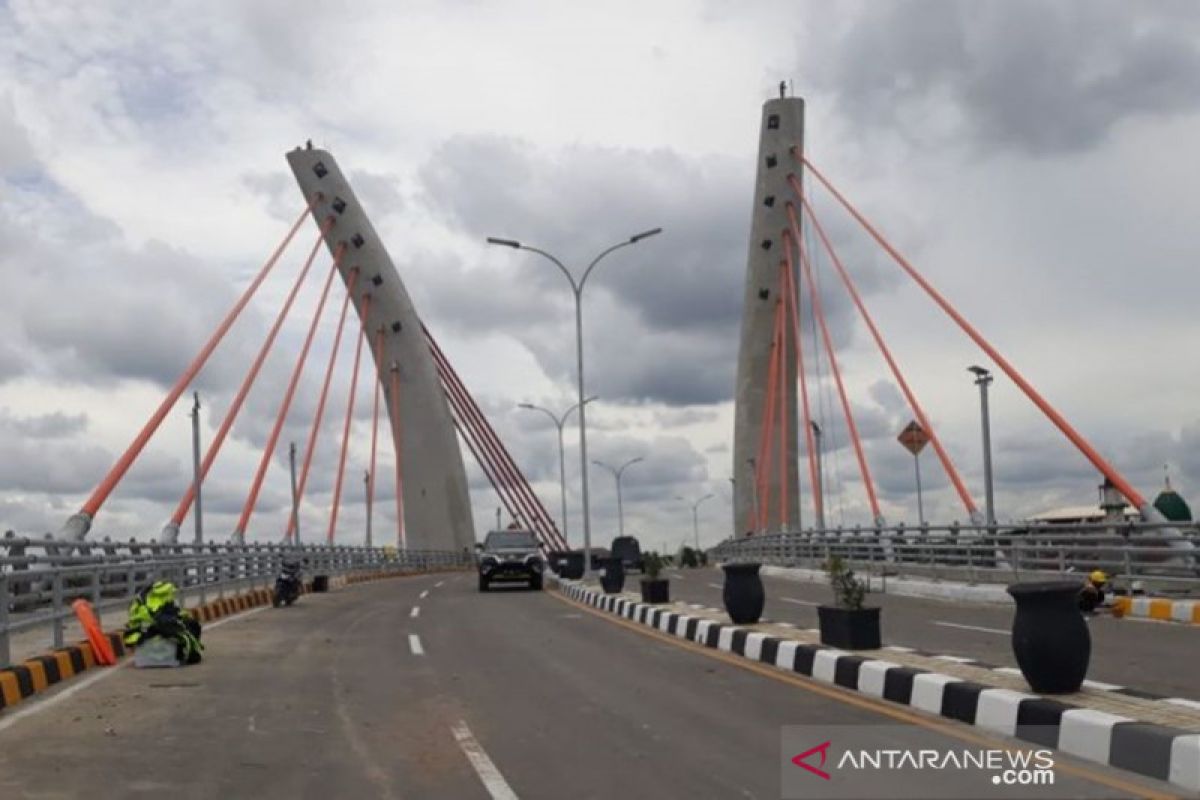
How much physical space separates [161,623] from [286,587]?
45.9 feet

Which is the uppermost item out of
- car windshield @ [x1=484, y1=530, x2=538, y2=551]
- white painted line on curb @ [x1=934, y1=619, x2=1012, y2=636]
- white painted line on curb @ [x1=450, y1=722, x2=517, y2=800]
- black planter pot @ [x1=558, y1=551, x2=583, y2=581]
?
car windshield @ [x1=484, y1=530, x2=538, y2=551]

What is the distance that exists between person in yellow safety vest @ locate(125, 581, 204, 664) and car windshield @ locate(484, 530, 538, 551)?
856 inches

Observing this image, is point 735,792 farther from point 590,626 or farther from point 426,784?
point 590,626

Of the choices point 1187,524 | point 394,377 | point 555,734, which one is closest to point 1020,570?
point 1187,524

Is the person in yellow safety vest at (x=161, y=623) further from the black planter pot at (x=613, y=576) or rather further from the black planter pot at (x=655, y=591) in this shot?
the black planter pot at (x=613, y=576)

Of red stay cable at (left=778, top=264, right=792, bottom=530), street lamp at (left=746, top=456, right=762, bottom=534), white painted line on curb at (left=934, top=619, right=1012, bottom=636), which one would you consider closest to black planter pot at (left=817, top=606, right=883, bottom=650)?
white painted line on curb at (left=934, top=619, right=1012, bottom=636)

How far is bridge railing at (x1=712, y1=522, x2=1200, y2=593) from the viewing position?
71.4 feet

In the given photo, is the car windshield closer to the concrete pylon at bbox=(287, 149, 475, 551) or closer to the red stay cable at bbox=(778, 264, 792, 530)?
the red stay cable at bbox=(778, 264, 792, 530)

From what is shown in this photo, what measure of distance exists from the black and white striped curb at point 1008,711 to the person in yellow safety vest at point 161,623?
20.6ft

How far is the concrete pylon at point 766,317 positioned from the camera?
57.1m

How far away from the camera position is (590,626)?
21.8m

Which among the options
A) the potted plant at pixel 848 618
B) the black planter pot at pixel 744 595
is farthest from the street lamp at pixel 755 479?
the potted plant at pixel 848 618

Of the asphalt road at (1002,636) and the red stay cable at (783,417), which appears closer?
the asphalt road at (1002,636)

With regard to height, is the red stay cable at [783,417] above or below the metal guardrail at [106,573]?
above
